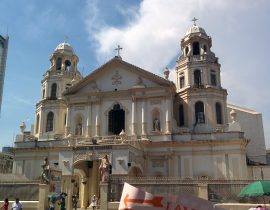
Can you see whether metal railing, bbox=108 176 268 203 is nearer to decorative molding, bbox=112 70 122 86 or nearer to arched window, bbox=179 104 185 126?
arched window, bbox=179 104 185 126

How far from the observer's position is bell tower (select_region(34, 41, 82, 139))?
1698 inches

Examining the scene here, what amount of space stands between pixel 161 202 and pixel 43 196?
20459mm

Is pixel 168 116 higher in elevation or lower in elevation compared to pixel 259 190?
higher

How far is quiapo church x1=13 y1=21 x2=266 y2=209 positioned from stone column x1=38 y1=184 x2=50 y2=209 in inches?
228

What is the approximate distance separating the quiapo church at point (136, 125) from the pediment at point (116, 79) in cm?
11

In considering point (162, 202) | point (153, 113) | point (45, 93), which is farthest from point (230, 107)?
point (162, 202)

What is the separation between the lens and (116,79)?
39719mm

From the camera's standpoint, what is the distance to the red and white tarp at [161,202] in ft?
16.7

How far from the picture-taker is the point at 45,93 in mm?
45219

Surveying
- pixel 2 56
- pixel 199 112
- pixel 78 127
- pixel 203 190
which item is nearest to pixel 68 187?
pixel 78 127

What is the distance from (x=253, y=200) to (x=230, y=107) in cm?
3052

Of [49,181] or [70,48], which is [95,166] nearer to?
[49,181]

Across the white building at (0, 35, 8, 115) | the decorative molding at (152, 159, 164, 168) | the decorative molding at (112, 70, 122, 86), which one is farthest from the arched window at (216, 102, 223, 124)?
the white building at (0, 35, 8, 115)

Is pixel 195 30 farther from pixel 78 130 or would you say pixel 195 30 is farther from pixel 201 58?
pixel 78 130
